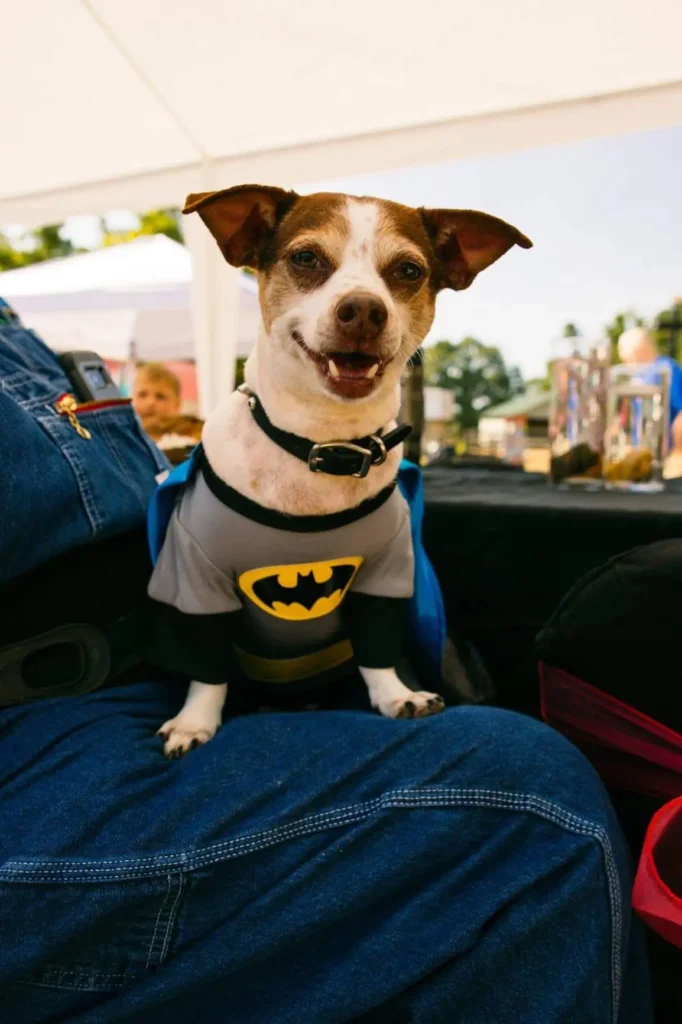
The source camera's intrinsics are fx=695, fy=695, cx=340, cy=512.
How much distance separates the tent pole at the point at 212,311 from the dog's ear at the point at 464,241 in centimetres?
238

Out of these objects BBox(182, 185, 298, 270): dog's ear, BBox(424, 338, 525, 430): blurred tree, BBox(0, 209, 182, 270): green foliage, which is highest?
BBox(0, 209, 182, 270): green foliage

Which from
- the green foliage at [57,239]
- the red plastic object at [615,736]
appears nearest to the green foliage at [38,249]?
the green foliage at [57,239]

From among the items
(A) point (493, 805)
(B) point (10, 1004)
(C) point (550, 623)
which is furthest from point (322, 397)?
(B) point (10, 1004)

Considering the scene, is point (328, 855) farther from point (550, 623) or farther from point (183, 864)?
point (550, 623)

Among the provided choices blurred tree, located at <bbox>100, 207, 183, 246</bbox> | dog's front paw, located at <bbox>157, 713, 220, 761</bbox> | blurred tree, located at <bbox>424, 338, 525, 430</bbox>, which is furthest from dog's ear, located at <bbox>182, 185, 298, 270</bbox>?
blurred tree, located at <bbox>424, 338, 525, 430</bbox>

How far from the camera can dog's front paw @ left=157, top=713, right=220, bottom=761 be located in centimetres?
99

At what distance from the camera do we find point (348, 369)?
1099 mm

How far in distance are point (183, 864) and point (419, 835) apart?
0.26m

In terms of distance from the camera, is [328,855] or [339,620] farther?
[339,620]

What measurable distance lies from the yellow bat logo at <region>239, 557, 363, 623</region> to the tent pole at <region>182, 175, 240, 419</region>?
106 inches

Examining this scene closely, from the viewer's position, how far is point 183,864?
0.75 metres

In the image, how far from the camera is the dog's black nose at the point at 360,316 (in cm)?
103

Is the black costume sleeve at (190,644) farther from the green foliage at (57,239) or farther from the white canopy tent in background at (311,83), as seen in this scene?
the green foliage at (57,239)

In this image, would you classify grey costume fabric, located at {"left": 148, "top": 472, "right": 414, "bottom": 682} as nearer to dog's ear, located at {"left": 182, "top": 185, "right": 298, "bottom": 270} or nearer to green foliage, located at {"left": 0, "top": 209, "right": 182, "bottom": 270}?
dog's ear, located at {"left": 182, "top": 185, "right": 298, "bottom": 270}
